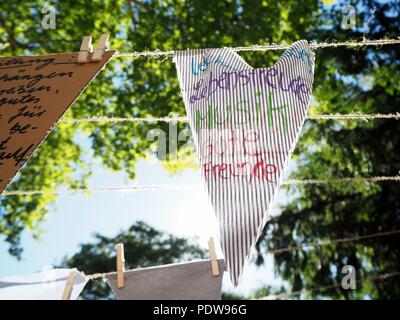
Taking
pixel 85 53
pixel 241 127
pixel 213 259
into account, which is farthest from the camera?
pixel 213 259

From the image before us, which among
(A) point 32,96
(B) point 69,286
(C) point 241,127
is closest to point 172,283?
(B) point 69,286

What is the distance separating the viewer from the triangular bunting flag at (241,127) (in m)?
1.40

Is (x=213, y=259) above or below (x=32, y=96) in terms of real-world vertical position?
below

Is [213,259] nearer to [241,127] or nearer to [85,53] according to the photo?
[241,127]

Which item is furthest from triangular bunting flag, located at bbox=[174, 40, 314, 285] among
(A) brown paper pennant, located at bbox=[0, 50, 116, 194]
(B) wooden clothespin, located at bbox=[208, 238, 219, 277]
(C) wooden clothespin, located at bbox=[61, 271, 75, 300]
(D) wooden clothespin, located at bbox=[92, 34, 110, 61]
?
(C) wooden clothespin, located at bbox=[61, 271, 75, 300]

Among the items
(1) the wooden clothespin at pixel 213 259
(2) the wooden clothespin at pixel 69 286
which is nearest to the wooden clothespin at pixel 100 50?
(1) the wooden clothespin at pixel 213 259

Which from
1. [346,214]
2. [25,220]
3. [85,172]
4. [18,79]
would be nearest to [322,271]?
[346,214]

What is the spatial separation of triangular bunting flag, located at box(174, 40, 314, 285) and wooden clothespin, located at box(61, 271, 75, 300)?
55.3 inches

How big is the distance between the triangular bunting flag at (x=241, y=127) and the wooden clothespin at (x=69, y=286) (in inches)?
55.3

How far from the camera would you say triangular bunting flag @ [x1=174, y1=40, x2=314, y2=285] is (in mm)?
1399

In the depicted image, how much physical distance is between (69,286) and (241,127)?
159 centimetres

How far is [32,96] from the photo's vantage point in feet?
5.58

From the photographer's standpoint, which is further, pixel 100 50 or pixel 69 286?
pixel 69 286
